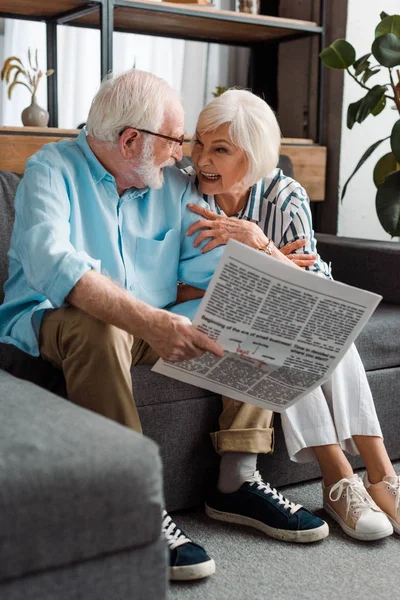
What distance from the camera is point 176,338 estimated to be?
149 centimetres

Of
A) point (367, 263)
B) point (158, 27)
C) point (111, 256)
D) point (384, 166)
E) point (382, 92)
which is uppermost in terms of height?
point (158, 27)

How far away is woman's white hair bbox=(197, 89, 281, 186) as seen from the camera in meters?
1.92

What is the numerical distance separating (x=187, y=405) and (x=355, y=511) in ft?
1.41

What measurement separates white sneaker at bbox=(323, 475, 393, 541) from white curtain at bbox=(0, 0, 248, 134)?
2.08 m

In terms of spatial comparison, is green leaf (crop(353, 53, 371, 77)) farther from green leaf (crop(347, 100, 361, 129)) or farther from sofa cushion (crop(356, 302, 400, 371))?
sofa cushion (crop(356, 302, 400, 371))

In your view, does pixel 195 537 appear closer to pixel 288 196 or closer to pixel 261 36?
pixel 288 196

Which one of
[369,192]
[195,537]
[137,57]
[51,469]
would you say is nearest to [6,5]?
[137,57]

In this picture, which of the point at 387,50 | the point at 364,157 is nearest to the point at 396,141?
the point at 364,157

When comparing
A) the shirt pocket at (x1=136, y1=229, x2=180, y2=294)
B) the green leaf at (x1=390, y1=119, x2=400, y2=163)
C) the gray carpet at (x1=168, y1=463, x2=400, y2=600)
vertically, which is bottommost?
the gray carpet at (x1=168, y1=463, x2=400, y2=600)

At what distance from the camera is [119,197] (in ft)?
6.10

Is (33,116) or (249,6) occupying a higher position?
(249,6)

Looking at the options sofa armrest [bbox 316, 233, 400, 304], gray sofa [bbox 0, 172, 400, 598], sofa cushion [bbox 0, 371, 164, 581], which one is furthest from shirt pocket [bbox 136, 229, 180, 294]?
sofa armrest [bbox 316, 233, 400, 304]

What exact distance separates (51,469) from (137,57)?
272cm

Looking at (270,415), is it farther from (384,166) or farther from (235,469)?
(384,166)
